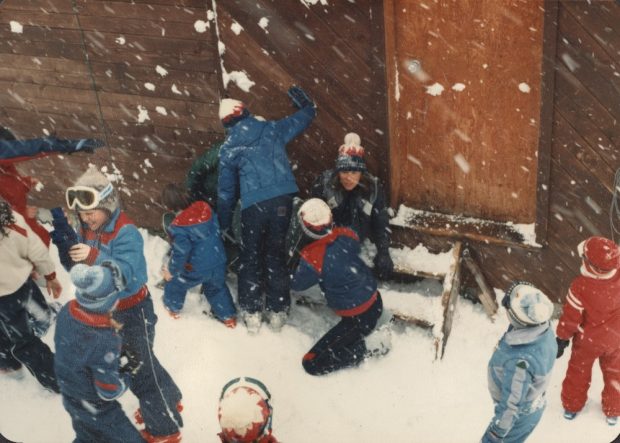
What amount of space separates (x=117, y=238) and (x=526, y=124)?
310 cm

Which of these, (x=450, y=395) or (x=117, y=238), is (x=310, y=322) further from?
(x=117, y=238)

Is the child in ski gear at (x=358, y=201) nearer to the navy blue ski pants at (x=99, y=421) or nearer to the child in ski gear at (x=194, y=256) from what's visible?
the child in ski gear at (x=194, y=256)

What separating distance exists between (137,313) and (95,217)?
2.35 feet

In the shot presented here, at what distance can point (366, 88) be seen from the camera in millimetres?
5324

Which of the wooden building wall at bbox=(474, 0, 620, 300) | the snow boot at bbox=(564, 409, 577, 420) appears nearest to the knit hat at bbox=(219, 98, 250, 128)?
the wooden building wall at bbox=(474, 0, 620, 300)

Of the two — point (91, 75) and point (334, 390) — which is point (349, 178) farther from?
point (91, 75)

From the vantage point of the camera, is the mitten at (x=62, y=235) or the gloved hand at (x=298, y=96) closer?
the mitten at (x=62, y=235)

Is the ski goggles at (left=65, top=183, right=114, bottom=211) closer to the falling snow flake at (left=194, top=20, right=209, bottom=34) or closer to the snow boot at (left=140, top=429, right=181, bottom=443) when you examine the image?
the snow boot at (left=140, top=429, right=181, bottom=443)

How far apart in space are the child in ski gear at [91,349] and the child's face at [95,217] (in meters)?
0.47

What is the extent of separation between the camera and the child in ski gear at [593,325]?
4.21 meters

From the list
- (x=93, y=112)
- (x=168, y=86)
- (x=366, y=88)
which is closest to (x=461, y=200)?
(x=366, y=88)

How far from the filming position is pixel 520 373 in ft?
12.2

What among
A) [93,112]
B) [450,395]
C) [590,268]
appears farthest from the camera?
[93,112]

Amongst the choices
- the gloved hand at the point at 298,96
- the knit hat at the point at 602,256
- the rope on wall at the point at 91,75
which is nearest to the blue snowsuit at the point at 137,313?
the gloved hand at the point at 298,96
